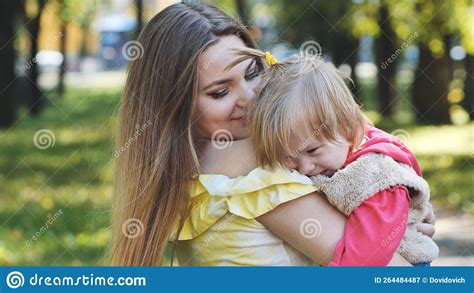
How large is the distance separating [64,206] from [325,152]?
5.63 m

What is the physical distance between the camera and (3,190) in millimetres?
8961

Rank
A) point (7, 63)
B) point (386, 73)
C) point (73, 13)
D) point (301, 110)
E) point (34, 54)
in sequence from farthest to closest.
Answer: point (73, 13) → point (34, 54) → point (386, 73) → point (7, 63) → point (301, 110)

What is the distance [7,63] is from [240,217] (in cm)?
1292

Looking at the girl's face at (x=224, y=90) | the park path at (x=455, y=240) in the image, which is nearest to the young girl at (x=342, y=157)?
the girl's face at (x=224, y=90)

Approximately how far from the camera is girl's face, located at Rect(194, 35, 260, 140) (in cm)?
273

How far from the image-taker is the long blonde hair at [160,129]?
2.75 meters

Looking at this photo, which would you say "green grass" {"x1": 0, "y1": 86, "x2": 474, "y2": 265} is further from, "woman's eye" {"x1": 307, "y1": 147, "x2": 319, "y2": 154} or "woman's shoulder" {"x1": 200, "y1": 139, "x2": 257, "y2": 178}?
"woman's eye" {"x1": 307, "y1": 147, "x2": 319, "y2": 154}

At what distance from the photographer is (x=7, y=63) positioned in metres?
15.0

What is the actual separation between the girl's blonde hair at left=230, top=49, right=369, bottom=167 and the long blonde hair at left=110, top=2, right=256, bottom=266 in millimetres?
247

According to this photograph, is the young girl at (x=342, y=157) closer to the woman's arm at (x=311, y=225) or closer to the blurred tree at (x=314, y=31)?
the woman's arm at (x=311, y=225)

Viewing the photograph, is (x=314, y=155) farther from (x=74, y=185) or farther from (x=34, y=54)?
(x=34, y=54)

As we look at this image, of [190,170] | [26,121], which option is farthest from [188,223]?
[26,121]

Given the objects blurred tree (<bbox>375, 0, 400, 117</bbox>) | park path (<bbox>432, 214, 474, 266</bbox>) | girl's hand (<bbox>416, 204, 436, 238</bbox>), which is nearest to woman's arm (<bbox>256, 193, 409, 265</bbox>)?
girl's hand (<bbox>416, 204, 436, 238</bbox>)

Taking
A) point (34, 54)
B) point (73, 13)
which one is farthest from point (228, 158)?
point (73, 13)
